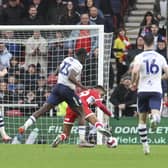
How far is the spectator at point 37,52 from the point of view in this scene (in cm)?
2273

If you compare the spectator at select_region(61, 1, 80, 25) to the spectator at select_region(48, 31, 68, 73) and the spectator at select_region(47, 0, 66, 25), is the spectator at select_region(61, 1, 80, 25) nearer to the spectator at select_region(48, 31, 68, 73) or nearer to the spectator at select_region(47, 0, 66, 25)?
the spectator at select_region(47, 0, 66, 25)

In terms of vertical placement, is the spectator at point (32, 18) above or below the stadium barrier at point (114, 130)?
above

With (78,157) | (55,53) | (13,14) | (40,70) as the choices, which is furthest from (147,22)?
(78,157)

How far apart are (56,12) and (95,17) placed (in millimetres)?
1320

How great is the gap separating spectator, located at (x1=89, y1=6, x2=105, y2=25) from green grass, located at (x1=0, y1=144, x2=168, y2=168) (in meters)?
6.47

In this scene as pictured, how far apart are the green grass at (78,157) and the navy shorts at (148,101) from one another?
35.5 inches

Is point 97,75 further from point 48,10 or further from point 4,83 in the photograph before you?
point 48,10

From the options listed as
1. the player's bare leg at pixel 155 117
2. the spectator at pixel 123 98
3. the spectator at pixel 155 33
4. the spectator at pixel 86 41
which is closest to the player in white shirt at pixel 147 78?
the player's bare leg at pixel 155 117

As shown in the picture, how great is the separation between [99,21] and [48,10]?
1.76 meters

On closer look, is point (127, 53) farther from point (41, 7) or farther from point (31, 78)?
point (41, 7)

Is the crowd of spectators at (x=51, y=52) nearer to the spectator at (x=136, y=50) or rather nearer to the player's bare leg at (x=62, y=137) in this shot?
the spectator at (x=136, y=50)

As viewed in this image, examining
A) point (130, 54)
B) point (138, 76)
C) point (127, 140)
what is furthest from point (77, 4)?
point (138, 76)

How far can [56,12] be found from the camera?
25500 millimetres

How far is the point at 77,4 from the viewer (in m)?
26.3
